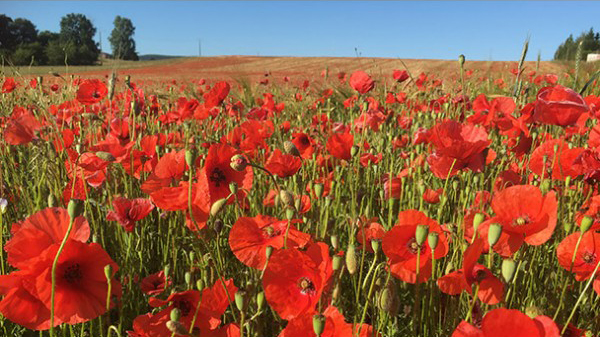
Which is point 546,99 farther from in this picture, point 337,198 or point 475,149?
point 337,198

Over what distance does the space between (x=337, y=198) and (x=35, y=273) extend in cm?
107

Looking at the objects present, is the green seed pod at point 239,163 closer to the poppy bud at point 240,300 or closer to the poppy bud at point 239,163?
the poppy bud at point 239,163

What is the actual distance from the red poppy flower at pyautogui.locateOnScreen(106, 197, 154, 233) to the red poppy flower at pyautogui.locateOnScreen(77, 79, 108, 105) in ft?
3.45

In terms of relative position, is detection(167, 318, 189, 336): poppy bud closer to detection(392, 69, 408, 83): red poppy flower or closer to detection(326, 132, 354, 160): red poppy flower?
detection(326, 132, 354, 160): red poppy flower

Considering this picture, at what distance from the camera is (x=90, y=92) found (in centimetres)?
220

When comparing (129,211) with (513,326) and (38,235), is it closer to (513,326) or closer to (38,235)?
(38,235)

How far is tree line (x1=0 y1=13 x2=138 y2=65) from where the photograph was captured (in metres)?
2.25

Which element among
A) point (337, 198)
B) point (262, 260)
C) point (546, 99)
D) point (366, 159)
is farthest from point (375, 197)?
point (262, 260)

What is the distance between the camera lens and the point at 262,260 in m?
1.06

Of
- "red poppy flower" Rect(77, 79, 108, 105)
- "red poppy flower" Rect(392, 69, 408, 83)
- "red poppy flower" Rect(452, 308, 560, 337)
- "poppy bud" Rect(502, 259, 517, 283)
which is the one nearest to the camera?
"red poppy flower" Rect(452, 308, 560, 337)

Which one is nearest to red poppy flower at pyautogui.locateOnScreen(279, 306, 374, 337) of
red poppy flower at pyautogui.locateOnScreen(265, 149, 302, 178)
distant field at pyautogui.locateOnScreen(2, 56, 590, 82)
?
red poppy flower at pyautogui.locateOnScreen(265, 149, 302, 178)

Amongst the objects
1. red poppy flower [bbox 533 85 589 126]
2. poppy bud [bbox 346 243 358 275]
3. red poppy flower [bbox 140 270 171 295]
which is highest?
red poppy flower [bbox 533 85 589 126]

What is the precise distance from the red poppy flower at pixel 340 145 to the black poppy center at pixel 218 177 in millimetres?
436

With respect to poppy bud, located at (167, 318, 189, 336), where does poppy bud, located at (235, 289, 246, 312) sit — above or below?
above
